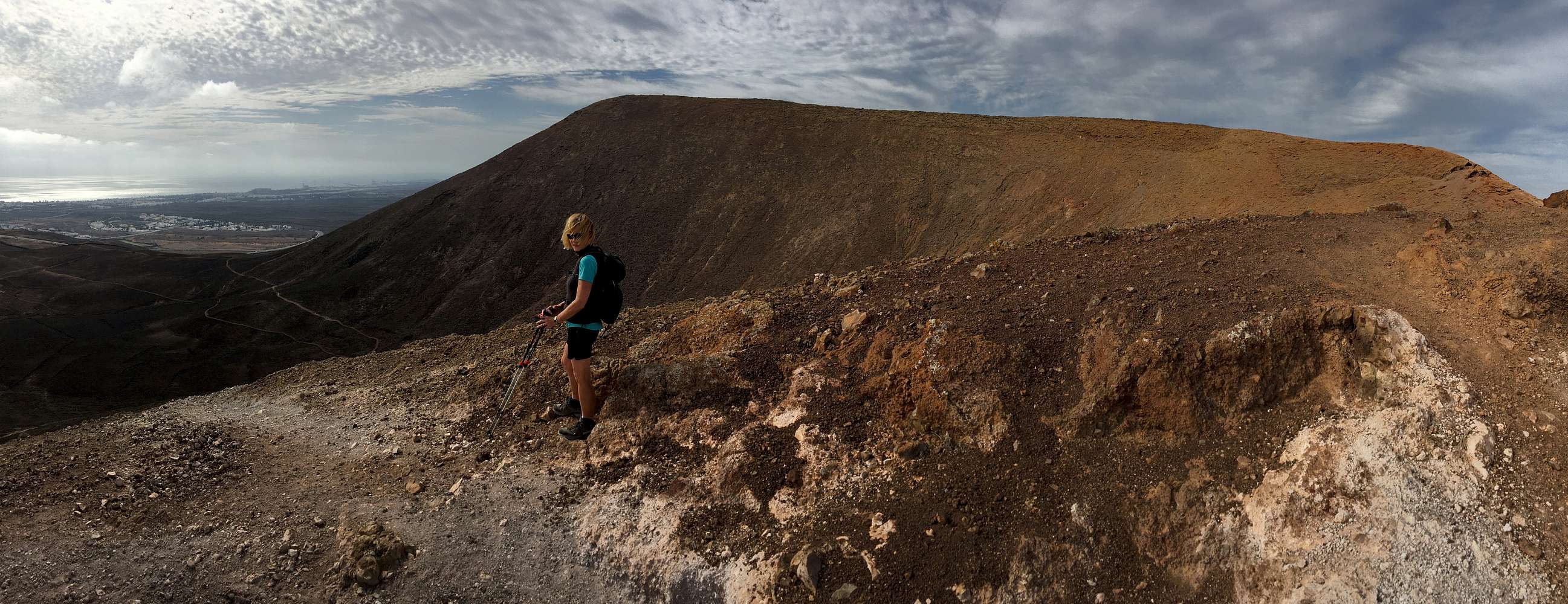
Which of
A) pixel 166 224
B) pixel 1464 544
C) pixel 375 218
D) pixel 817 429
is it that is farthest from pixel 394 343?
pixel 166 224

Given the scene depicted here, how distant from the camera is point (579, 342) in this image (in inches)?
240

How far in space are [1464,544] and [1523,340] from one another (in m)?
2.27

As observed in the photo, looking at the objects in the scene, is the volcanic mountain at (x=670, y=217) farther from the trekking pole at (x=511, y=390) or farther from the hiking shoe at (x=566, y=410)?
the trekking pole at (x=511, y=390)

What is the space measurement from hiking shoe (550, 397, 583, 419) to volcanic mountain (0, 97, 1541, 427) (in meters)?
18.0

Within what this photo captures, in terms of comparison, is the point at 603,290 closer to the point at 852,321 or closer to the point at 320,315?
the point at 852,321

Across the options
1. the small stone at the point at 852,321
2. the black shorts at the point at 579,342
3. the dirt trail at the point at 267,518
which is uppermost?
the small stone at the point at 852,321

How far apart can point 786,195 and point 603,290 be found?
27.0 metres

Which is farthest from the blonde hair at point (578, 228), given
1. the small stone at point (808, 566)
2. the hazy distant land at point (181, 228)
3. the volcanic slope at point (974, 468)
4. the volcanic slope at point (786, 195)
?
the hazy distant land at point (181, 228)

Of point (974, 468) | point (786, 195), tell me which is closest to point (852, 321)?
point (974, 468)

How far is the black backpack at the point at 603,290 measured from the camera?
19.4 feet

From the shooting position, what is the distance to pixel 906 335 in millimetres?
6426

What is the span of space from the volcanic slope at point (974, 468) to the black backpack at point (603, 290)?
100 centimetres

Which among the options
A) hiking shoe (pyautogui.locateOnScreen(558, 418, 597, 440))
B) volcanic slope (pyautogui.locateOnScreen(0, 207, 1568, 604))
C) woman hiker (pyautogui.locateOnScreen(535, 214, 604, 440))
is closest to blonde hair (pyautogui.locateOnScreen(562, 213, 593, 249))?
woman hiker (pyautogui.locateOnScreen(535, 214, 604, 440))

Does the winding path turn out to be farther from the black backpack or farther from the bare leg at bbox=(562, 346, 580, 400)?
the black backpack
